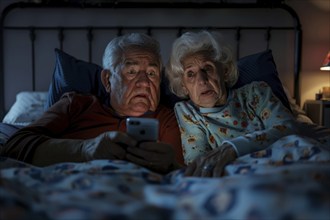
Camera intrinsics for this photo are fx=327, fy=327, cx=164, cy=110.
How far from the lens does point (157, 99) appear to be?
52.3 inches

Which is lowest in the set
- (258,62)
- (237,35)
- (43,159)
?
(43,159)

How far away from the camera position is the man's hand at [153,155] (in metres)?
0.89

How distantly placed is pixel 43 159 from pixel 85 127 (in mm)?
275

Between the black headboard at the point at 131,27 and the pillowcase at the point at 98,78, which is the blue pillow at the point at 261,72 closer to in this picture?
the pillowcase at the point at 98,78

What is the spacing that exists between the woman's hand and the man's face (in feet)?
1.40

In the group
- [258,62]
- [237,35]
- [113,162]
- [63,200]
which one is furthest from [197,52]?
[237,35]

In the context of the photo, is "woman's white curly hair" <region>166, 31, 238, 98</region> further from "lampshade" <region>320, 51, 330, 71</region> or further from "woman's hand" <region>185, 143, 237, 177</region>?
"lampshade" <region>320, 51, 330, 71</region>

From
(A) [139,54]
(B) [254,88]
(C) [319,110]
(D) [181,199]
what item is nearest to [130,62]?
(A) [139,54]

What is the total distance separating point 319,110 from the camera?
2.45 meters

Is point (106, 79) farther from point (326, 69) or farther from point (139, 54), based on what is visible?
point (326, 69)

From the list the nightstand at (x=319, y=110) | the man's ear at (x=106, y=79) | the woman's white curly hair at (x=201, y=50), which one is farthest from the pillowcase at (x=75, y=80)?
the nightstand at (x=319, y=110)

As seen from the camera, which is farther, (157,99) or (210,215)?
(157,99)

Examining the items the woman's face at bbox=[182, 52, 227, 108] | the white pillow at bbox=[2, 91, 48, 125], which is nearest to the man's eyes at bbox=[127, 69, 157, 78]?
the woman's face at bbox=[182, 52, 227, 108]

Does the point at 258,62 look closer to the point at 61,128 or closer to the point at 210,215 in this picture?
the point at 61,128
